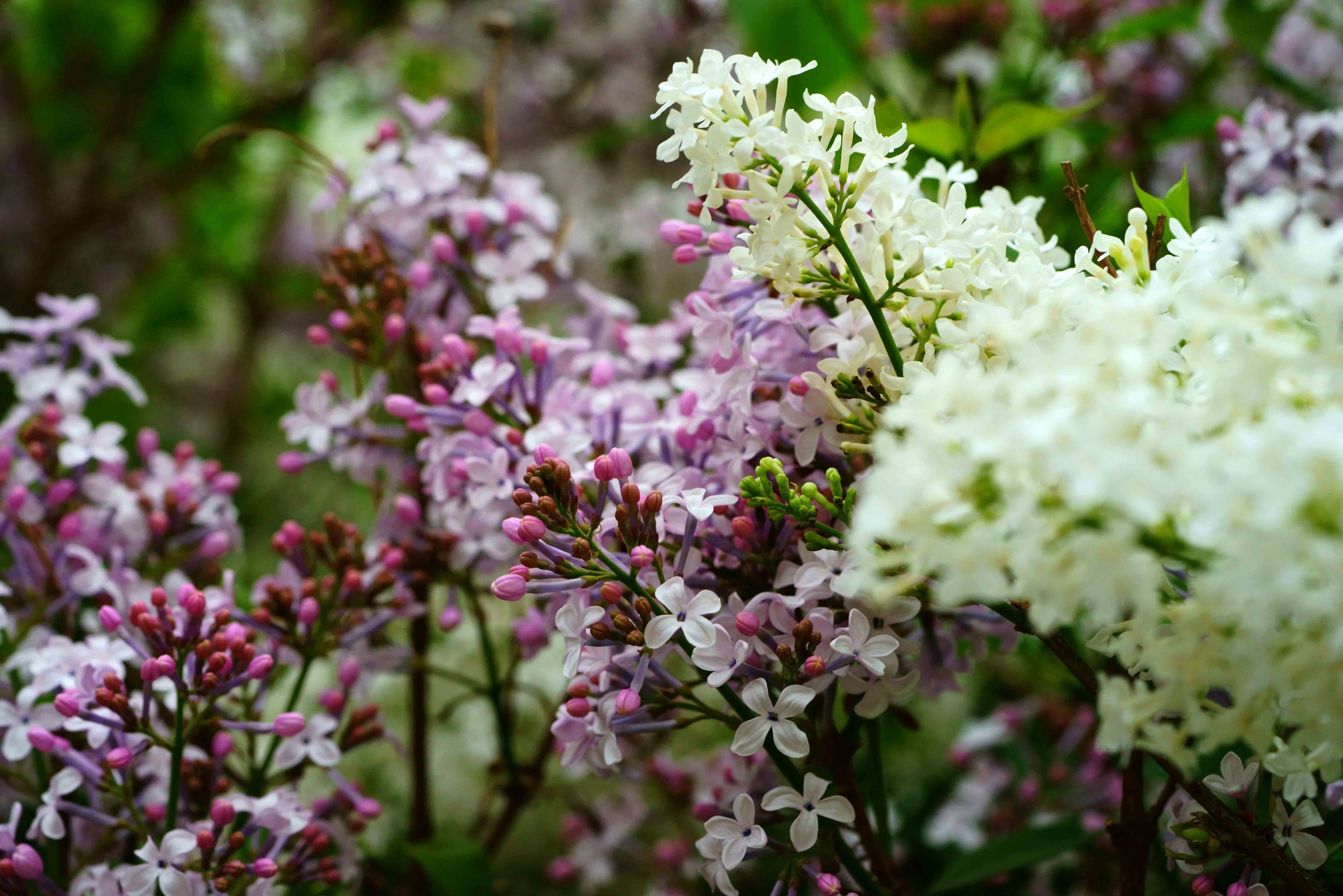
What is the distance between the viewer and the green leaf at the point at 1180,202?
0.51 meters

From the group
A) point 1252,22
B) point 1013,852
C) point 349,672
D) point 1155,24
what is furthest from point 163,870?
point 1252,22

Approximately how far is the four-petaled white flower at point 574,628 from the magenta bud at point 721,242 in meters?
0.19

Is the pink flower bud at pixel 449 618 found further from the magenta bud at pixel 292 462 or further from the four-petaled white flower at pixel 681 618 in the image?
the four-petaled white flower at pixel 681 618

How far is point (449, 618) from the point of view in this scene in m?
0.67

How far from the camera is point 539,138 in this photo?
5.17 feet

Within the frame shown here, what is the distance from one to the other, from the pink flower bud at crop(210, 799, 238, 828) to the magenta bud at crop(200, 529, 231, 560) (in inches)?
8.5

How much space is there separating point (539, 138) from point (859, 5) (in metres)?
0.64

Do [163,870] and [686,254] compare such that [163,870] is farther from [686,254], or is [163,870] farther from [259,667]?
[686,254]

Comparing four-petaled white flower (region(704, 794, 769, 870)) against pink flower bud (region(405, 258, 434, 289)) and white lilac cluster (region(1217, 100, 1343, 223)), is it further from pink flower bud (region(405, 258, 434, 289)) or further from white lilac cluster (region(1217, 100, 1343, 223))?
white lilac cluster (region(1217, 100, 1343, 223))

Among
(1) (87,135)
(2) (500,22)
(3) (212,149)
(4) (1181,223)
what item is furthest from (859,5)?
(1) (87,135)

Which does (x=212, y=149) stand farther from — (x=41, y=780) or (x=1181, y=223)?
(x=1181, y=223)

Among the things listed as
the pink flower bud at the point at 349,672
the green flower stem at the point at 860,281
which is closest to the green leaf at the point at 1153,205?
the green flower stem at the point at 860,281

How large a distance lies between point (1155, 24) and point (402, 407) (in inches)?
26.5

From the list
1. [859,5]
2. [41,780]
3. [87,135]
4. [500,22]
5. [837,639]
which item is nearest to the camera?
[837,639]
